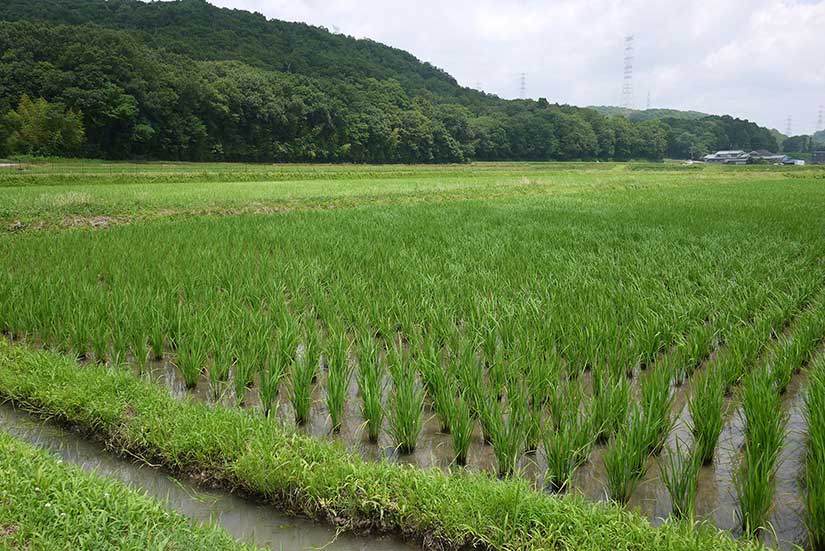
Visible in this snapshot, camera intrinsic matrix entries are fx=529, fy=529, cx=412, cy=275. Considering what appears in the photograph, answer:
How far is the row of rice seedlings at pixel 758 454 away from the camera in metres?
2.21

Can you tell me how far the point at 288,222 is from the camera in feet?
37.5

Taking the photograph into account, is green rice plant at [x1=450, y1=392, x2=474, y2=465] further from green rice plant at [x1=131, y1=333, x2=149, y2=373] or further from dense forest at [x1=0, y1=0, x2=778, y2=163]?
dense forest at [x1=0, y1=0, x2=778, y2=163]

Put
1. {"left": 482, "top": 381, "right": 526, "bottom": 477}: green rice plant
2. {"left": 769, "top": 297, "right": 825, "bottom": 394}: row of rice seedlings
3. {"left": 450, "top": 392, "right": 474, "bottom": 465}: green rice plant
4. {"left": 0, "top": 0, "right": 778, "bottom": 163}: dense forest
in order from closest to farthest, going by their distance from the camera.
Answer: {"left": 482, "top": 381, "right": 526, "bottom": 477}: green rice plant → {"left": 450, "top": 392, "right": 474, "bottom": 465}: green rice plant → {"left": 769, "top": 297, "right": 825, "bottom": 394}: row of rice seedlings → {"left": 0, "top": 0, "right": 778, "bottom": 163}: dense forest

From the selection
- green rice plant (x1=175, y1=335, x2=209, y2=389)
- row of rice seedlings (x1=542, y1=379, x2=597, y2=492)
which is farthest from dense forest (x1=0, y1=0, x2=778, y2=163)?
row of rice seedlings (x1=542, y1=379, x2=597, y2=492)

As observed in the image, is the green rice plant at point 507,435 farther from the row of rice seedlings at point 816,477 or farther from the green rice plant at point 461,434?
the row of rice seedlings at point 816,477

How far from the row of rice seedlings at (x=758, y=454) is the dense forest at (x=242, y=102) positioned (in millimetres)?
40895

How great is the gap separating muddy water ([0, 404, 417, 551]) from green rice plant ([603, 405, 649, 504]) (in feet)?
3.18

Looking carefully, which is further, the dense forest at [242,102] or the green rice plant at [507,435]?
the dense forest at [242,102]

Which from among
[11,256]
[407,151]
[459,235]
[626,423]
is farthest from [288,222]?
[407,151]

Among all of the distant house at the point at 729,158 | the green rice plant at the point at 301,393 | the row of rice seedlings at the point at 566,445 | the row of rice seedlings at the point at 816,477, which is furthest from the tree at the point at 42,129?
the distant house at the point at 729,158

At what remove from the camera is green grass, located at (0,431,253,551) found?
6.49 feet

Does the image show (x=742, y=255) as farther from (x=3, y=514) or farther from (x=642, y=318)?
(x=3, y=514)

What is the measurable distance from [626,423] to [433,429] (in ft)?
3.59

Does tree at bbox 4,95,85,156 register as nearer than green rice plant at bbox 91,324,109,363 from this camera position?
No
